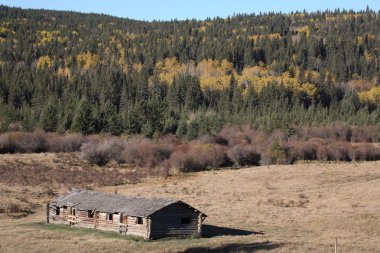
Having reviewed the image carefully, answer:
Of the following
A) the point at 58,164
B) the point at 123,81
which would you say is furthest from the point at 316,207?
the point at 123,81

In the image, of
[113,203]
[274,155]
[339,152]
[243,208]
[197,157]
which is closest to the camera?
[113,203]

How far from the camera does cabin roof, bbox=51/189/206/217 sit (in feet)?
141

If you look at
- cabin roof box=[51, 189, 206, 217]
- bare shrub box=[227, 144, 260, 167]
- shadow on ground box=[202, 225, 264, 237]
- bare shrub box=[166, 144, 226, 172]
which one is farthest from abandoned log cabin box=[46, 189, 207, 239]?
bare shrub box=[227, 144, 260, 167]

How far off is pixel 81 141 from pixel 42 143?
21.6ft

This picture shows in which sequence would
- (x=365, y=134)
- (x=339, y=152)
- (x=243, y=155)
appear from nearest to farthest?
(x=243, y=155)
(x=339, y=152)
(x=365, y=134)

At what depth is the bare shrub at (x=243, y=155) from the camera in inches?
3767

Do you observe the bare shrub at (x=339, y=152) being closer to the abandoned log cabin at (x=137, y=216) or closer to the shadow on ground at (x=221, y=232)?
the shadow on ground at (x=221, y=232)

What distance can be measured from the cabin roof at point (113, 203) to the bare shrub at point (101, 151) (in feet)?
138

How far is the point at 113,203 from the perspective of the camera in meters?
45.5

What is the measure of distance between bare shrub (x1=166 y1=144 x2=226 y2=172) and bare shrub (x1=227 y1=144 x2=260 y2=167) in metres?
1.55

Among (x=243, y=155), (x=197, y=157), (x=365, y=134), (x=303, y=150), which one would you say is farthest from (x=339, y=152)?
(x=197, y=157)

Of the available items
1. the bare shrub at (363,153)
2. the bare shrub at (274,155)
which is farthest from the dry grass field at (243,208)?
the bare shrub at (363,153)

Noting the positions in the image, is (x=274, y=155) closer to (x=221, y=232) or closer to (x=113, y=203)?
(x=221, y=232)

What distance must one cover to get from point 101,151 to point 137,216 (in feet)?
168
